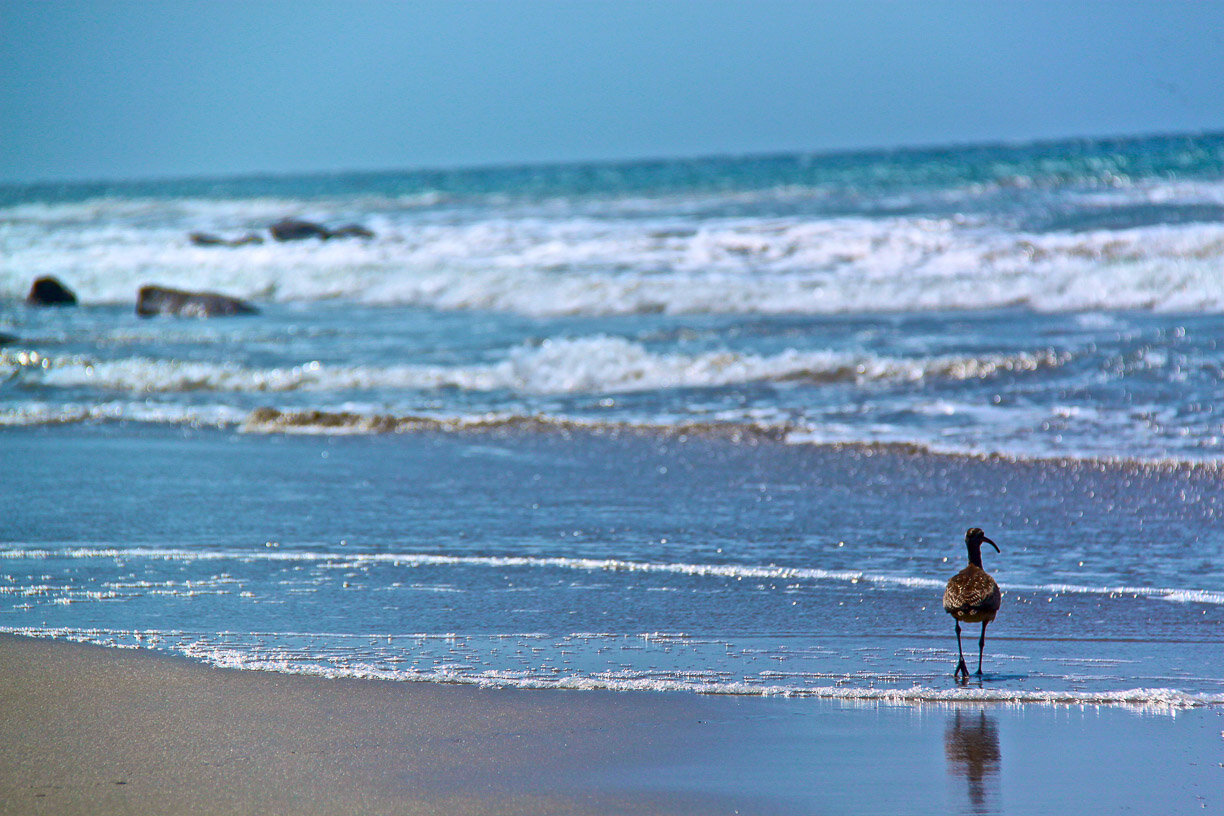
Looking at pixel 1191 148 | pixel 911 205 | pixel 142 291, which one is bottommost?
pixel 142 291

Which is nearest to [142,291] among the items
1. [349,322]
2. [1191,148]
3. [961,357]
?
[349,322]

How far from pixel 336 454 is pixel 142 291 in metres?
10.5

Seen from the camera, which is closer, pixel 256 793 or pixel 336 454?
pixel 256 793

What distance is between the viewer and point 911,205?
2531 centimetres

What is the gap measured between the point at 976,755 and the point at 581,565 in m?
2.34

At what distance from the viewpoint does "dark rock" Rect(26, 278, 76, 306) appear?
62.5 feet

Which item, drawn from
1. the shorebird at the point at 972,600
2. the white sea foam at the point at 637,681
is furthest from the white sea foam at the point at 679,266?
the white sea foam at the point at 637,681

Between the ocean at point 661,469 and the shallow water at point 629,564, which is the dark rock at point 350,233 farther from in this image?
the shallow water at point 629,564

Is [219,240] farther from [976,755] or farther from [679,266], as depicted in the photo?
[976,755]

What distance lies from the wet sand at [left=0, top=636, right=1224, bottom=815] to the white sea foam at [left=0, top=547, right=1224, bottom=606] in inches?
51.5

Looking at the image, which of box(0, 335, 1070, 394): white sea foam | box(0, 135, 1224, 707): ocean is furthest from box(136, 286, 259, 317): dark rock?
box(0, 335, 1070, 394): white sea foam

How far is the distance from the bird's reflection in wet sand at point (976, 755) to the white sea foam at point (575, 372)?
648 cm

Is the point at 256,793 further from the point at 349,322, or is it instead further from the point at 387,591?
the point at 349,322

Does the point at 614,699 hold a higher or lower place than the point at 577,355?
lower
